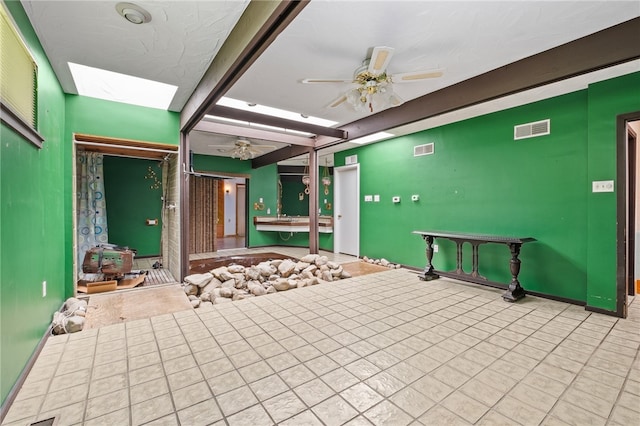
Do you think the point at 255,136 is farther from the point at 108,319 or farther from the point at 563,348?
the point at 563,348

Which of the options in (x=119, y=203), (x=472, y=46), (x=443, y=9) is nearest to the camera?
(x=443, y=9)

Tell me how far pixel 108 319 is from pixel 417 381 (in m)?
3.06

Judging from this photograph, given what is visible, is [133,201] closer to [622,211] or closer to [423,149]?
[423,149]

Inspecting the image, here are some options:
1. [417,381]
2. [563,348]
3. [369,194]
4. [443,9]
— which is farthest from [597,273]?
[369,194]

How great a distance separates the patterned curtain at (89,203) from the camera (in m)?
4.30

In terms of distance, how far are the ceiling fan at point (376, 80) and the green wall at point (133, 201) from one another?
16.5 feet

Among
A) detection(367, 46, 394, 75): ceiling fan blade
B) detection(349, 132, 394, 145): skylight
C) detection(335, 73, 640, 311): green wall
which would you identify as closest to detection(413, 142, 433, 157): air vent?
detection(335, 73, 640, 311): green wall

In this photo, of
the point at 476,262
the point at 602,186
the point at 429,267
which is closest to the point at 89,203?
the point at 429,267

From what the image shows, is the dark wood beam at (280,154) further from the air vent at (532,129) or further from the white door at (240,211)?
the air vent at (532,129)

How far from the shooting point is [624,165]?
2928 millimetres

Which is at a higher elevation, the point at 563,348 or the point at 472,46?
the point at 472,46

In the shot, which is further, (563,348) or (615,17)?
(563,348)

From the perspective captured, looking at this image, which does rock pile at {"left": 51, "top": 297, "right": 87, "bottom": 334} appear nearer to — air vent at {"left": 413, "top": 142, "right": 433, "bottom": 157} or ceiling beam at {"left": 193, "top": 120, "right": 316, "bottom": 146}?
ceiling beam at {"left": 193, "top": 120, "right": 316, "bottom": 146}

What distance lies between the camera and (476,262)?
4.10 metres
